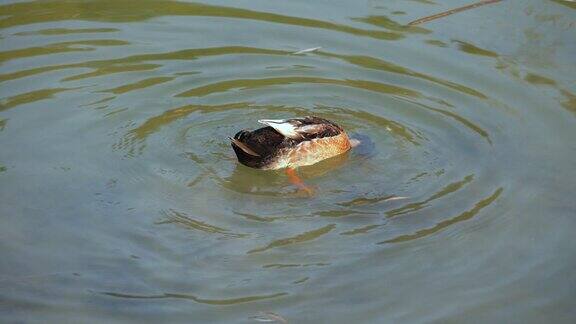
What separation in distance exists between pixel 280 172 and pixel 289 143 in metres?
0.27

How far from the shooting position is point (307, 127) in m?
8.30

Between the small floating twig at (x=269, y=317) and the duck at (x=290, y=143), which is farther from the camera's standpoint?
the duck at (x=290, y=143)

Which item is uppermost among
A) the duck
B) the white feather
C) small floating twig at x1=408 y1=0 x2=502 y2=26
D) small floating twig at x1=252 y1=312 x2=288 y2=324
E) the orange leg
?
small floating twig at x1=408 y1=0 x2=502 y2=26

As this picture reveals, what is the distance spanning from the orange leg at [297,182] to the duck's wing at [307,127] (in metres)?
0.31

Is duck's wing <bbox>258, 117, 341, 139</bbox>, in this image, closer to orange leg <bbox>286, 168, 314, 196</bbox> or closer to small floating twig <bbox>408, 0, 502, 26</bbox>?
orange leg <bbox>286, 168, 314, 196</bbox>

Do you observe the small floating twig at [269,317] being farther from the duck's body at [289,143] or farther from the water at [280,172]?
the duck's body at [289,143]

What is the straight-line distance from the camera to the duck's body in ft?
26.6

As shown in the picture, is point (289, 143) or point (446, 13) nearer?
point (289, 143)

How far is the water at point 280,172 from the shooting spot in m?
6.48

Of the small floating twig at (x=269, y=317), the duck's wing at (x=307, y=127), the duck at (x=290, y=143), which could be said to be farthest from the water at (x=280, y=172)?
the duck's wing at (x=307, y=127)

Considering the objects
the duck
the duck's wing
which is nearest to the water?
the duck

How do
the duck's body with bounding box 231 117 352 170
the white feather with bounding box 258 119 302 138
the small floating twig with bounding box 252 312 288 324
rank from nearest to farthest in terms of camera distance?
the small floating twig with bounding box 252 312 288 324
the white feather with bounding box 258 119 302 138
the duck's body with bounding box 231 117 352 170

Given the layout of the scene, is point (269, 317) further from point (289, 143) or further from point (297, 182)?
point (289, 143)

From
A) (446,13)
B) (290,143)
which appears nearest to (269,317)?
(290,143)
